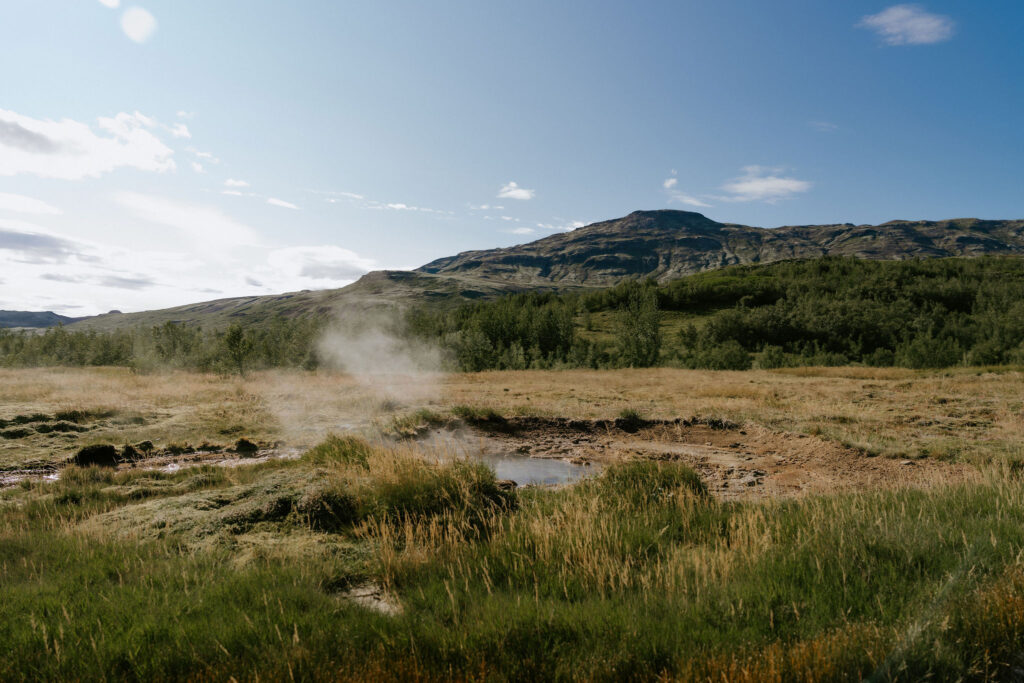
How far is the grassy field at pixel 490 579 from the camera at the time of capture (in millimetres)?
3250

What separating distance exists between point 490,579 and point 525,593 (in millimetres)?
599

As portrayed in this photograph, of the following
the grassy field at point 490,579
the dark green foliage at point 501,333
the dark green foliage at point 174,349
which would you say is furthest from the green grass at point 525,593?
the dark green foliage at point 501,333

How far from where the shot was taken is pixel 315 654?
3.34m

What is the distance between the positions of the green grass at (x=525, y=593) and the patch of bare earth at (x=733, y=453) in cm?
321

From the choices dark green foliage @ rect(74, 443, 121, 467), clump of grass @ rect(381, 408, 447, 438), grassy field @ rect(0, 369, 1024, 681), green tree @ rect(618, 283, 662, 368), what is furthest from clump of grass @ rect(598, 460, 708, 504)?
green tree @ rect(618, 283, 662, 368)

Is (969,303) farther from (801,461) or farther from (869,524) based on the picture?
(869,524)

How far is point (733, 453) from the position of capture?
14.0 m

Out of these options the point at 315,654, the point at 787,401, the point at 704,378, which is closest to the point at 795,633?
the point at 315,654

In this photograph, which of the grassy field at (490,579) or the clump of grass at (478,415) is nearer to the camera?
the grassy field at (490,579)

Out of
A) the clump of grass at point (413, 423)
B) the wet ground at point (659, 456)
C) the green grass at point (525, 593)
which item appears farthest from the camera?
the clump of grass at point (413, 423)

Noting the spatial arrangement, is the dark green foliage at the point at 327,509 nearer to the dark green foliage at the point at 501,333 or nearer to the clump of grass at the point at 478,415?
the clump of grass at the point at 478,415

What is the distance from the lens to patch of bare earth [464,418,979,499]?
1044cm

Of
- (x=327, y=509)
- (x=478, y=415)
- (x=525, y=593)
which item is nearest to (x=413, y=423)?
(x=478, y=415)

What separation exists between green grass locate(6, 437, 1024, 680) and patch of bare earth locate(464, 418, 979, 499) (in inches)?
127
